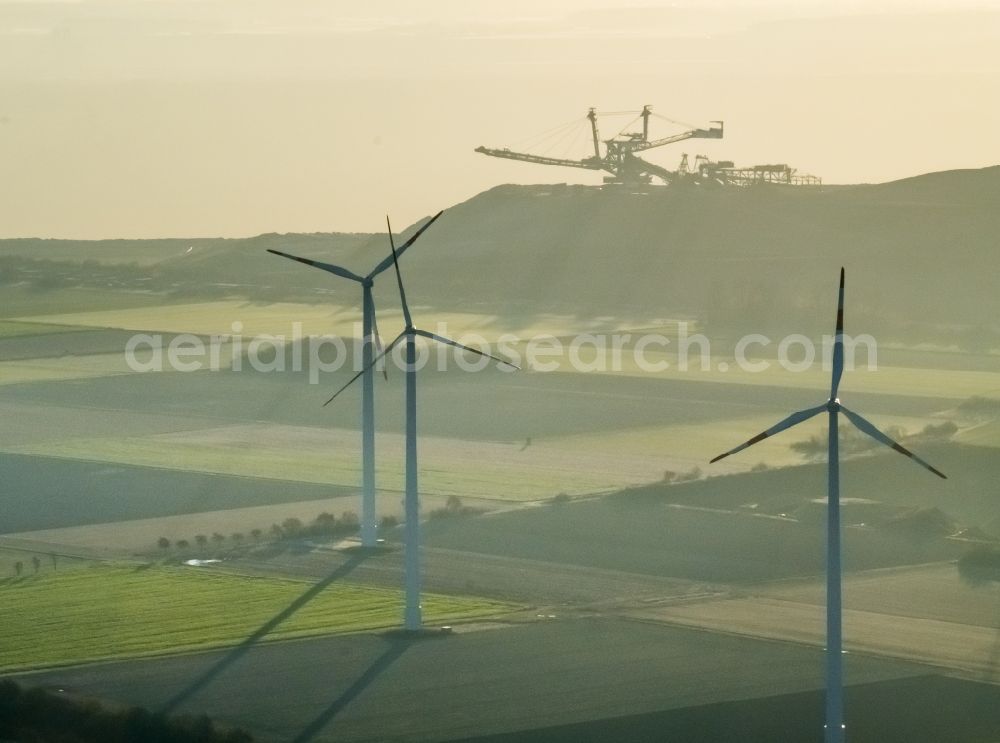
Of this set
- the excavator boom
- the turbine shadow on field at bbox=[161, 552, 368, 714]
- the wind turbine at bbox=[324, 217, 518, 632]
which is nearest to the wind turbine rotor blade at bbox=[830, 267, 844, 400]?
the wind turbine at bbox=[324, 217, 518, 632]

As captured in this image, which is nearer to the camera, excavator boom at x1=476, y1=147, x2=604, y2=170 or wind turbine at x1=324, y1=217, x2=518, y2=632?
wind turbine at x1=324, y1=217, x2=518, y2=632

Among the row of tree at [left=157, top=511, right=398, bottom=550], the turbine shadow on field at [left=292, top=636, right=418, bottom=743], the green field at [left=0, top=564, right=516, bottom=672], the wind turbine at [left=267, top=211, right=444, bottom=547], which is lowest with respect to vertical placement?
the turbine shadow on field at [left=292, top=636, right=418, bottom=743]

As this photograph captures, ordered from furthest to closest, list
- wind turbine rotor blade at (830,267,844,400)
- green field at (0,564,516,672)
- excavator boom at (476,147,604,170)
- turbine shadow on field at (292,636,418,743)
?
excavator boom at (476,147,604,170) → green field at (0,564,516,672) → turbine shadow on field at (292,636,418,743) → wind turbine rotor blade at (830,267,844,400)

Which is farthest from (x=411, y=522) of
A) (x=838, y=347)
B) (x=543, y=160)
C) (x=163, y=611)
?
(x=543, y=160)

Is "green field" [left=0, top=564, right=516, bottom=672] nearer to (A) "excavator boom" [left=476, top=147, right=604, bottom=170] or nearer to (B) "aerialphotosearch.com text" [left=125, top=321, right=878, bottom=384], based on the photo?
(B) "aerialphotosearch.com text" [left=125, top=321, right=878, bottom=384]

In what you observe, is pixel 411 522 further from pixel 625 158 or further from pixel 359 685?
pixel 625 158

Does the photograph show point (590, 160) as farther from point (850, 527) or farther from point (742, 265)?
point (850, 527)

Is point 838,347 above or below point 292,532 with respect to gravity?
above
